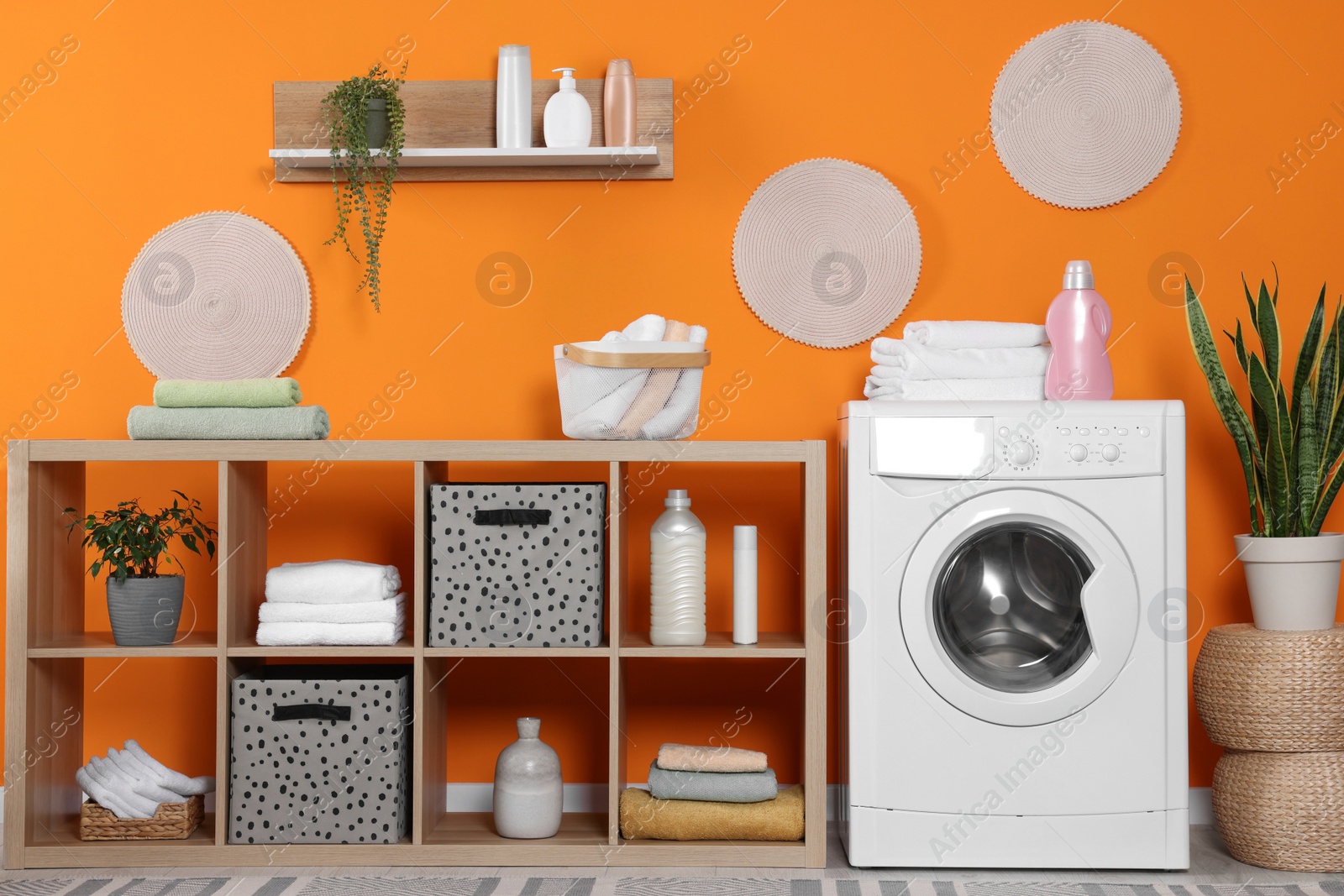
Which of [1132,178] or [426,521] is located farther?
[1132,178]

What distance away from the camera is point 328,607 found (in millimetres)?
2051

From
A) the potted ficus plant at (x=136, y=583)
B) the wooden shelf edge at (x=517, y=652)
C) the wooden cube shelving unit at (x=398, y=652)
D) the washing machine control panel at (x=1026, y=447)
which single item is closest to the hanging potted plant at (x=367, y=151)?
the wooden cube shelving unit at (x=398, y=652)

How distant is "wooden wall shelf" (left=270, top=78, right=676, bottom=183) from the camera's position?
2391mm

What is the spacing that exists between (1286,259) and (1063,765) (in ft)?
4.31

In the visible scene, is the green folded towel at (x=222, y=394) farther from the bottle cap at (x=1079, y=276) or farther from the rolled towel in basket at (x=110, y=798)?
the bottle cap at (x=1079, y=276)

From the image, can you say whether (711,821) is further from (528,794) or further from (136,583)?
(136,583)

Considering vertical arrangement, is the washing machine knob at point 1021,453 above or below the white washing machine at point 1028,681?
above

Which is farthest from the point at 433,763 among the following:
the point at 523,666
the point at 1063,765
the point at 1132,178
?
the point at 1132,178

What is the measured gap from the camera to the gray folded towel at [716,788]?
81.4 inches

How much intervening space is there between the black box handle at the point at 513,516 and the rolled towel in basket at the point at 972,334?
0.85 m

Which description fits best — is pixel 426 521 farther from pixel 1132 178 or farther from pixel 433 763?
pixel 1132 178

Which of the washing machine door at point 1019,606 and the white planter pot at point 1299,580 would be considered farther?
the white planter pot at point 1299,580

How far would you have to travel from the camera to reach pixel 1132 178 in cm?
239

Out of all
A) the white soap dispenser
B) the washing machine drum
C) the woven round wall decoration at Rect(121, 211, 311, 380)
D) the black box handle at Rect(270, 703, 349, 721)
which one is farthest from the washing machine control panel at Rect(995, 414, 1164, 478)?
the woven round wall decoration at Rect(121, 211, 311, 380)
